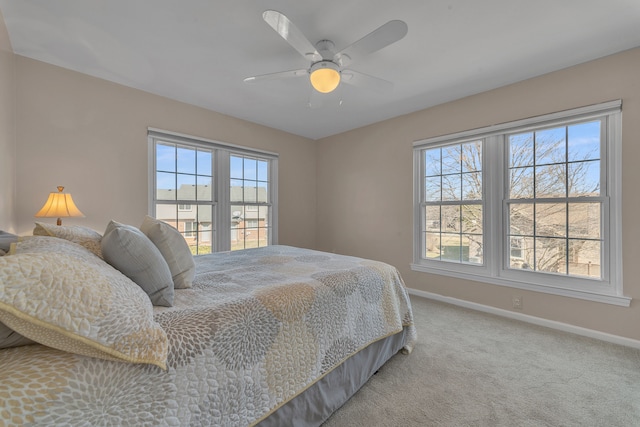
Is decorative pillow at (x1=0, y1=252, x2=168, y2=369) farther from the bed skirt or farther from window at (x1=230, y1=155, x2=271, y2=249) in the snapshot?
window at (x1=230, y1=155, x2=271, y2=249)

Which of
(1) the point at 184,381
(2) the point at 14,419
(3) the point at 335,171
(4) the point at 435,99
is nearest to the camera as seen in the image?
(2) the point at 14,419

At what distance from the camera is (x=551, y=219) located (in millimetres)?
2664

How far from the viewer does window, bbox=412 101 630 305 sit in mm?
2357

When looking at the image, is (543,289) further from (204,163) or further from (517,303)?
(204,163)

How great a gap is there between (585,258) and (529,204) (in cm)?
67

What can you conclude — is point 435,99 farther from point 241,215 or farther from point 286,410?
point 286,410

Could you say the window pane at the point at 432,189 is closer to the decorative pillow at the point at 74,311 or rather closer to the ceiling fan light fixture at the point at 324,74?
the ceiling fan light fixture at the point at 324,74

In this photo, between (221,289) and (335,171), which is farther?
(335,171)

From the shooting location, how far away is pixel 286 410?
1.23 metres

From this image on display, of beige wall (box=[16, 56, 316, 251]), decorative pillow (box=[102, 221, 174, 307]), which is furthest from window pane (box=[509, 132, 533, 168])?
beige wall (box=[16, 56, 316, 251])

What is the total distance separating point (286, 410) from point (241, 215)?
120 inches

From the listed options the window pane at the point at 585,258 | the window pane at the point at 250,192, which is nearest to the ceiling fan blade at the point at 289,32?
the window pane at the point at 250,192

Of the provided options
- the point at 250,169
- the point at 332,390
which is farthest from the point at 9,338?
the point at 250,169

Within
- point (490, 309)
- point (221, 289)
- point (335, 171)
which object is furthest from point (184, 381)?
point (335, 171)
